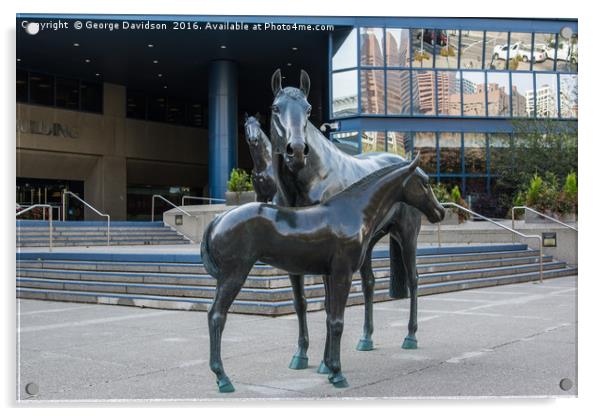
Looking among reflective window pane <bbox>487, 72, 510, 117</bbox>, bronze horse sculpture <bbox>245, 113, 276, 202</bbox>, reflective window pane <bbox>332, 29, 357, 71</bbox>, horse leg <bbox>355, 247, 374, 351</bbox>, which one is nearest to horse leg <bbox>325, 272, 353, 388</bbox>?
horse leg <bbox>355, 247, 374, 351</bbox>

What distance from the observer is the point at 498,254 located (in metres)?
15.9

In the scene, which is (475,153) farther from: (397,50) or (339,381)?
(339,381)

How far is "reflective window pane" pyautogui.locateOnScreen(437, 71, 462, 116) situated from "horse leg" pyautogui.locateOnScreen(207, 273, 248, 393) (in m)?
21.8

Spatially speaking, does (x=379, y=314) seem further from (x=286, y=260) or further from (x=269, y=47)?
(x=269, y=47)

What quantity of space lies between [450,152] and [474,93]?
260cm

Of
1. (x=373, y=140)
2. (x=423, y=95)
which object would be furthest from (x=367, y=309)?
(x=423, y=95)

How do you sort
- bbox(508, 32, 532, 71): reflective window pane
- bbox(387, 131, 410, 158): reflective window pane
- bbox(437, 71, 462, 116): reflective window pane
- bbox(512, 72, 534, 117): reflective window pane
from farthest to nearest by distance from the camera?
bbox(387, 131, 410, 158): reflective window pane, bbox(437, 71, 462, 116): reflective window pane, bbox(512, 72, 534, 117): reflective window pane, bbox(508, 32, 532, 71): reflective window pane

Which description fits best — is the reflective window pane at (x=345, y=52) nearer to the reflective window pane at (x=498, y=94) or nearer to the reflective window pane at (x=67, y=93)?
the reflective window pane at (x=498, y=94)

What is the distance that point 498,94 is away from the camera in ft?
84.8

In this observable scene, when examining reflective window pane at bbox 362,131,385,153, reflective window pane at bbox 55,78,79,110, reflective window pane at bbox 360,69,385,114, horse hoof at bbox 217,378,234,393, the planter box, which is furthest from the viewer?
reflective window pane at bbox 55,78,79,110

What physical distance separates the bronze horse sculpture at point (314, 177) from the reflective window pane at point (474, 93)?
19.9m

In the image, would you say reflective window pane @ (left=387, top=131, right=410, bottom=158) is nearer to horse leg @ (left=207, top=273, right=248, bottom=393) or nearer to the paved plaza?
the paved plaza

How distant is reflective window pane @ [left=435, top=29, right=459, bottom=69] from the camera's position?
2412 centimetres

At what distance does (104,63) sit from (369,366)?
27120 mm
